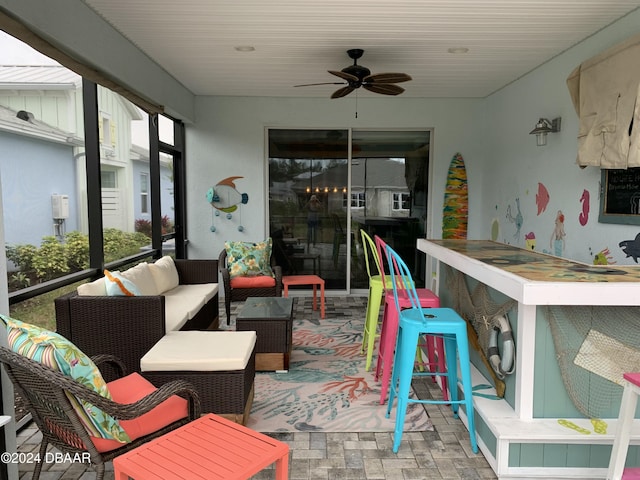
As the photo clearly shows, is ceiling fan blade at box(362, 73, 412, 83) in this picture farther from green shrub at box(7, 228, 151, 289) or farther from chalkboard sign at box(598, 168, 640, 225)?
green shrub at box(7, 228, 151, 289)

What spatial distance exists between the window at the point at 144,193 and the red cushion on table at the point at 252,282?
1.22 meters

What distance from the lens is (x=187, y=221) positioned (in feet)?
20.4

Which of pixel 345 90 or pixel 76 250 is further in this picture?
pixel 345 90

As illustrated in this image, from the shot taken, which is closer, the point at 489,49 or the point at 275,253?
the point at 489,49

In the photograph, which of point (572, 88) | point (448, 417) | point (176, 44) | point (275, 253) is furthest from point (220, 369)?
point (275, 253)

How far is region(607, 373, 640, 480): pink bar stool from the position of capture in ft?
5.50

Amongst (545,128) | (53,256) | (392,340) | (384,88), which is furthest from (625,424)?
(384,88)

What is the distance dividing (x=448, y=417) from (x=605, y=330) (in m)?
1.08

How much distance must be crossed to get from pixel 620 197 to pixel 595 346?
1.73 m

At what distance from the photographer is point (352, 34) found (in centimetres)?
380

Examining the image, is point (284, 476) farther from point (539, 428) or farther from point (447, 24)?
point (447, 24)

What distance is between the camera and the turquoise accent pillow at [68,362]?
1706mm

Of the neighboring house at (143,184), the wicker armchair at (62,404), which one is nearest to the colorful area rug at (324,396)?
the wicker armchair at (62,404)

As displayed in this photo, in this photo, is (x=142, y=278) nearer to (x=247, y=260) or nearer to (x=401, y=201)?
(x=247, y=260)
